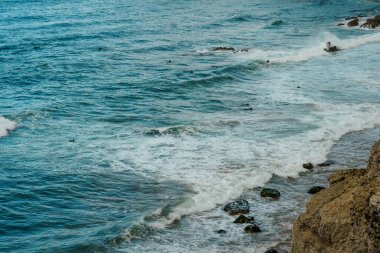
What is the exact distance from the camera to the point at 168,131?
25.6 meters

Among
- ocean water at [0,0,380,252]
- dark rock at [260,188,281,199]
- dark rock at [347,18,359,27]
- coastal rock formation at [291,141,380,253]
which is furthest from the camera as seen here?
dark rock at [347,18,359,27]

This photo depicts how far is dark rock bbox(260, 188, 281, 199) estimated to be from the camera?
17.7m

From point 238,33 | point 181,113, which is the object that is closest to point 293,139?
point 181,113

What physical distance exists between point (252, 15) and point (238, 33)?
52.3ft

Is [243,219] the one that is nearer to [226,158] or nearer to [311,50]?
[226,158]

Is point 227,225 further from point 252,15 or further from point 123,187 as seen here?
point 252,15

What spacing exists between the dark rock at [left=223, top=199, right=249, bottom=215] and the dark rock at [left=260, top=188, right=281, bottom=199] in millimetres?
999

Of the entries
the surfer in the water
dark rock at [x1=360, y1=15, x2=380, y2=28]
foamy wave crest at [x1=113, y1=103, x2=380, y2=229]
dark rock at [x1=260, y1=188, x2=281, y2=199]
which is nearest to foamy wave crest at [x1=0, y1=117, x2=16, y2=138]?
foamy wave crest at [x1=113, y1=103, x2=380, y2=229]

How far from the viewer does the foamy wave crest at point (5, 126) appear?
26.6 m

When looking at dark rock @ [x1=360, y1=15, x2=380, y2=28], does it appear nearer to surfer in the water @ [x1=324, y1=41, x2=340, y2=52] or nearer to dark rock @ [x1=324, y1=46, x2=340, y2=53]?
surfer in the water @ [x1=324, y1=41, x2=340, y2=52]

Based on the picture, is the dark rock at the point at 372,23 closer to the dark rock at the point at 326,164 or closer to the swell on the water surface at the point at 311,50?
the swell on the water surface at the point at 311,50

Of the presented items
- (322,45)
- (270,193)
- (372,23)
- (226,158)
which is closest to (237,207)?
(270,193)

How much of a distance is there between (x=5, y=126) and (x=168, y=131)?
8904mm

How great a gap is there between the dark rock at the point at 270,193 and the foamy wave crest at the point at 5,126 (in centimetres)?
1476
